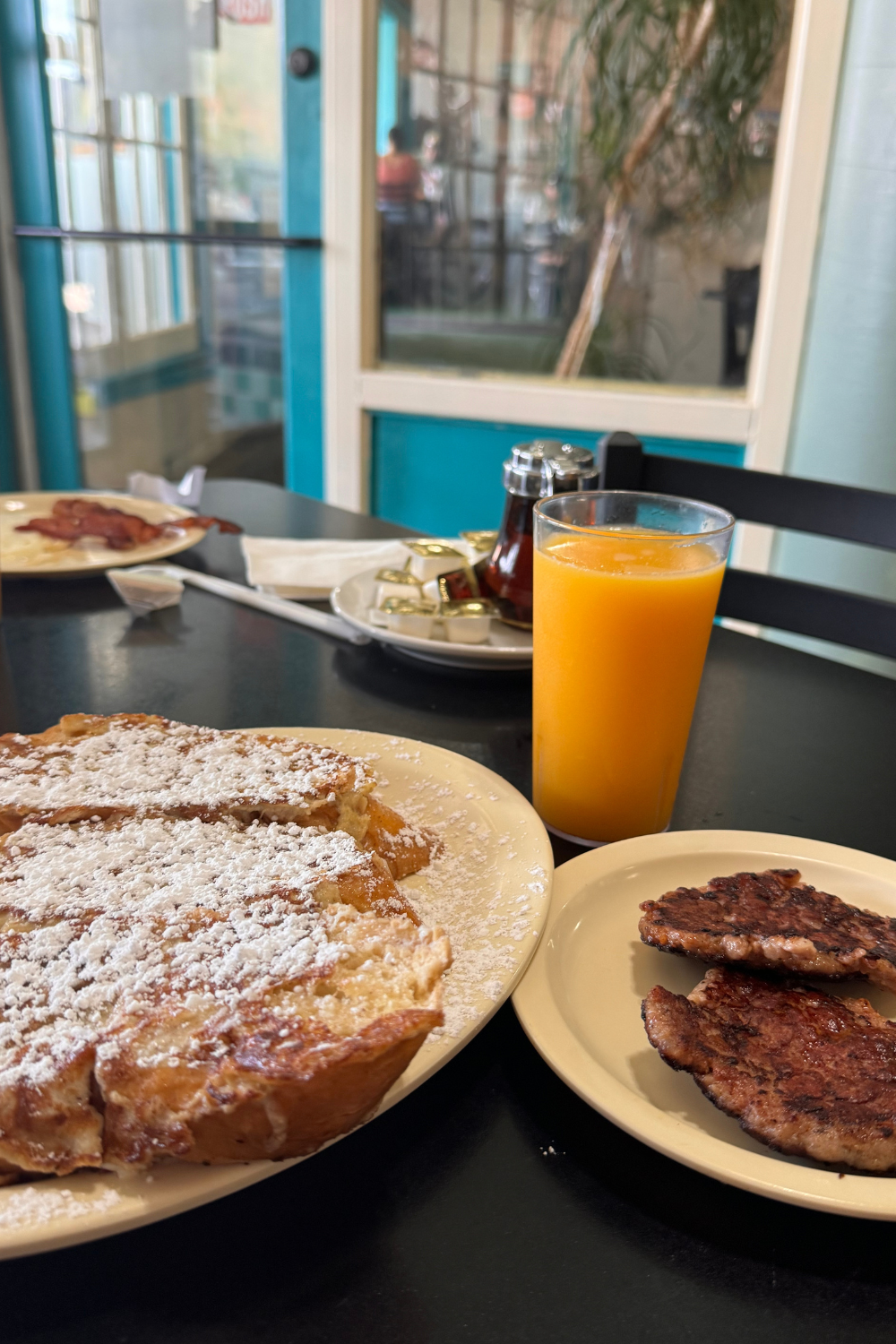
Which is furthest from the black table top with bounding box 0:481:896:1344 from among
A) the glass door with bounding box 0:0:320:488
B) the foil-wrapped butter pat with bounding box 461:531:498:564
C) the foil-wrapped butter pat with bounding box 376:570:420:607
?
the glass door with bounding box 0:0:320:488

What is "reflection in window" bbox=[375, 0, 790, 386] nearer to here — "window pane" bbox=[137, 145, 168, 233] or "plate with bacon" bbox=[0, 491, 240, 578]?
"window pane" bbox=[137, 145, 168, 233]

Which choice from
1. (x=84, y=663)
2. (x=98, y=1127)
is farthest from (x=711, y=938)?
(x=84, y=663)

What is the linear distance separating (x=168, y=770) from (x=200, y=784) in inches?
1.3

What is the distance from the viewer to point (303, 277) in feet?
9.32

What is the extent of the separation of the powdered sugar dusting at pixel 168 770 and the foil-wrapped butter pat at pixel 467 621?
327mm

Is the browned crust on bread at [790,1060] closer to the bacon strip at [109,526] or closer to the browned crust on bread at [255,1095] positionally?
the browned crust on bread at [255,1095]

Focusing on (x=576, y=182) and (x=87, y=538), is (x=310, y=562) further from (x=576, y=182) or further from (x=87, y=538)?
(x=576, y=182)

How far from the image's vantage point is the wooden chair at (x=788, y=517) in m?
1.14

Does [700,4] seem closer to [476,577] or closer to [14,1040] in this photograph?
[476,577]

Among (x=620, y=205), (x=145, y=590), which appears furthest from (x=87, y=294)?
(x=145, y=590)

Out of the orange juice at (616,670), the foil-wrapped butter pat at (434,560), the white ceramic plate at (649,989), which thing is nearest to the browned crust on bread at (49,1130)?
the white ceramic plate at (649,989)

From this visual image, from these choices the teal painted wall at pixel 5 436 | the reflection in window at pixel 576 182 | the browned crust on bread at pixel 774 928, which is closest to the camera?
the browned crust on bread at pixel 774 928

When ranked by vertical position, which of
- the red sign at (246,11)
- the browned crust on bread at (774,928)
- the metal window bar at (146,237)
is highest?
the red sign at (246,11)

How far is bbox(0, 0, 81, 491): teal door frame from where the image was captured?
300 centimetres
